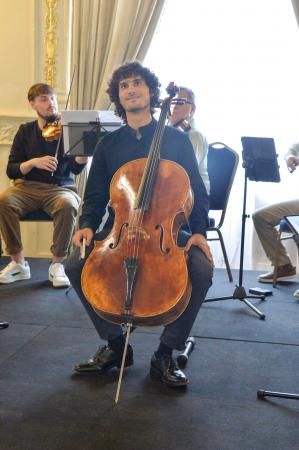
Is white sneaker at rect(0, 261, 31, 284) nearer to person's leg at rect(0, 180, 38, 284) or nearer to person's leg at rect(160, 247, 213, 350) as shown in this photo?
person's leg at rect(0, 180, 38, 284)

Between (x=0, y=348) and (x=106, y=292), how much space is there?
2.55 feet

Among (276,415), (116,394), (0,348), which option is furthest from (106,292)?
(0,348)

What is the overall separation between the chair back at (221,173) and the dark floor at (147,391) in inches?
33.0

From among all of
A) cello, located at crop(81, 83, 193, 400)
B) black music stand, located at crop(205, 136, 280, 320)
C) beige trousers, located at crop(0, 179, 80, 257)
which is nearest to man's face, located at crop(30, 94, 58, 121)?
beige trousers, located at crop(0, 179, 80, 257)

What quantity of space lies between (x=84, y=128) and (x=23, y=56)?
1.54 metres

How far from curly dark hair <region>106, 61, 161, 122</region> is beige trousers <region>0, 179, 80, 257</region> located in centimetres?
126

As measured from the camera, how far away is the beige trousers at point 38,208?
3.26m

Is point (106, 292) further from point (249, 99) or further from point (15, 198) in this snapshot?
point (249, 99)

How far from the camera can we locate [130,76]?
2.04m

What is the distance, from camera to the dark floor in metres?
1.47

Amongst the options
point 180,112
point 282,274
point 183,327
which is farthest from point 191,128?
point 183,327

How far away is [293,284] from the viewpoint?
3543mm

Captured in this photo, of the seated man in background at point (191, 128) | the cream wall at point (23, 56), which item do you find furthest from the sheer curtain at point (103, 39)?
the seated man in background at point (191, 128)

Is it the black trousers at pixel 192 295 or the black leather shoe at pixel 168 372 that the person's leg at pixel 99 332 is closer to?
the black trousers at pixel 192 295
